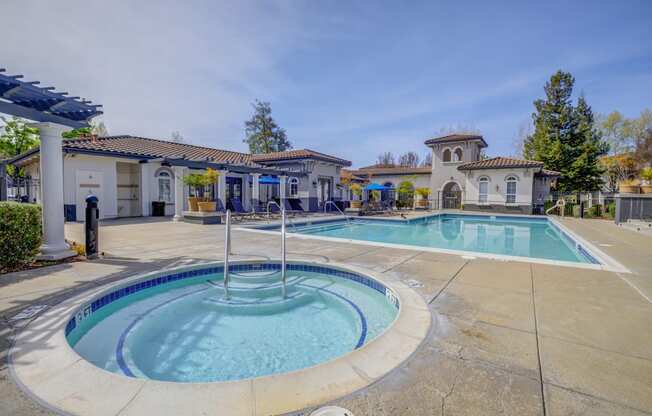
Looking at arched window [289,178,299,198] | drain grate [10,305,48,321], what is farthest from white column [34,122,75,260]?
arched window [289,178,299,198]

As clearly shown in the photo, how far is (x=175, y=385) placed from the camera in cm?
186

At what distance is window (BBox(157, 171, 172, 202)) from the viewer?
15289 mm

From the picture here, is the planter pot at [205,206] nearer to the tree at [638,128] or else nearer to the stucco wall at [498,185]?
the stucco wall at [498,185]

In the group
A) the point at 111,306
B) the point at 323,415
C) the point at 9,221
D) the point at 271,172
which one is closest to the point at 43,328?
the point at 111,306

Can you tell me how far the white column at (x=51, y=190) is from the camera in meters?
5.33

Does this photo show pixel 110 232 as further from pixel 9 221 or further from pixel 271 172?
pixel 271 172

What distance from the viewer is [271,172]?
17.7 m

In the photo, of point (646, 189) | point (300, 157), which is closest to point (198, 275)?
point (300, 157)

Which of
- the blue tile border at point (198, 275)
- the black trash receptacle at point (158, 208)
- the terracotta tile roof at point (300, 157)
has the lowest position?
the blue tile border at point (198, 275)

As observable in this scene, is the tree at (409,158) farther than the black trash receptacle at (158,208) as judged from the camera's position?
Yes

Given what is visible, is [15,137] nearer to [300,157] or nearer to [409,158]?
[300,157]

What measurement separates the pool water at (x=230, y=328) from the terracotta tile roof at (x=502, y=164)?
64.5 ft

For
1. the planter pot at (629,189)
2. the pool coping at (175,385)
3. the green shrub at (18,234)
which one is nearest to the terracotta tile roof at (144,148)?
the green shrub at (18,234)

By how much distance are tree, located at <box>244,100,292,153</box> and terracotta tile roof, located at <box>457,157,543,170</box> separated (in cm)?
2249
